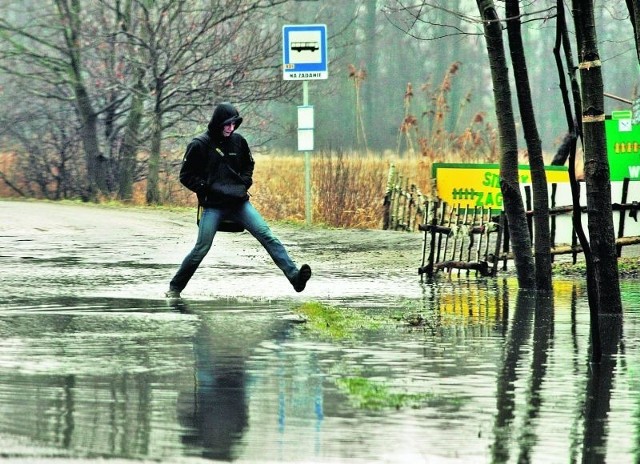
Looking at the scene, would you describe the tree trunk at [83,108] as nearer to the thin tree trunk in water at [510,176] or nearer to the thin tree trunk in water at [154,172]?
the thin tree trunk in water at [154,172]

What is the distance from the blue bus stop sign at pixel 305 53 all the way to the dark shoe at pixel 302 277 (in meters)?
12.1

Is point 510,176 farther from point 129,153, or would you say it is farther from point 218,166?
point 129,153

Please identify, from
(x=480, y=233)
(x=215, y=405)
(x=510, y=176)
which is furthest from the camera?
(x=480, y=233)

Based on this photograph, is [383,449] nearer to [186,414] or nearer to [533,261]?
[186,414]

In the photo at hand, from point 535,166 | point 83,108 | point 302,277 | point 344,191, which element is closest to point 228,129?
point 302,277

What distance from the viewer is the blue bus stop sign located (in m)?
26.8

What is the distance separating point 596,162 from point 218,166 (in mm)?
3797

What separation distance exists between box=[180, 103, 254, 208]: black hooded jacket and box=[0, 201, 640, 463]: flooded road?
3.20 ft

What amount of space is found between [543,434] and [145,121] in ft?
93.5

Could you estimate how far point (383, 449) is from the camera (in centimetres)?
718

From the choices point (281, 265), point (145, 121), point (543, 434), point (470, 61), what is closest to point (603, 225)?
point (281, 265)

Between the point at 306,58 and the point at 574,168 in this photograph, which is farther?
the point at 306,58

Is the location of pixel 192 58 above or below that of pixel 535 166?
above

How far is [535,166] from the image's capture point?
638 inches
